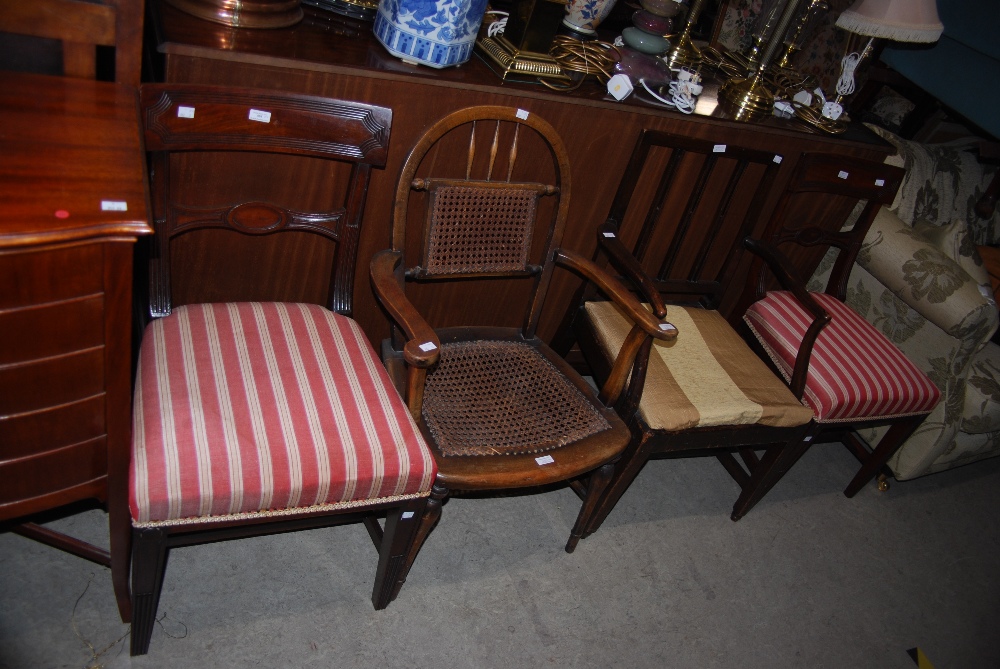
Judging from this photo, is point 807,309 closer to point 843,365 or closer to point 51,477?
point 843,365

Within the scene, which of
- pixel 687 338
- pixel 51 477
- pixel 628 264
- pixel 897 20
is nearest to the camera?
pixel 51 477

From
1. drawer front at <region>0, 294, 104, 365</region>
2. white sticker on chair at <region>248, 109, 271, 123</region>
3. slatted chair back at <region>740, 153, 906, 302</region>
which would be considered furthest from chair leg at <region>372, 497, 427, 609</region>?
slatted chair back at <region>740, 153, 906, 302</region>

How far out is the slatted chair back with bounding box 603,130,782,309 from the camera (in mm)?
1945

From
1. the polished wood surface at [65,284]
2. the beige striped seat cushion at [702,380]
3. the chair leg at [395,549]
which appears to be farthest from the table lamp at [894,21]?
the polished wood surface at [65,284]

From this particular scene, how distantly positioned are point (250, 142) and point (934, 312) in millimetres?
2090

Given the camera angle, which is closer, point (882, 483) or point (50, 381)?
point (50, 381)

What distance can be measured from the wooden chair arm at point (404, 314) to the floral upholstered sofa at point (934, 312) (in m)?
1.72

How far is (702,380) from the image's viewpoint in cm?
189

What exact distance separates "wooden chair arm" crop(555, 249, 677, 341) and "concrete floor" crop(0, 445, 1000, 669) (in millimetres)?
724

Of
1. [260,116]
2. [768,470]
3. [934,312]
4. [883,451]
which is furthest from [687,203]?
[260,116]

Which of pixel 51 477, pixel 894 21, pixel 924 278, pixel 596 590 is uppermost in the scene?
pixel 894 21

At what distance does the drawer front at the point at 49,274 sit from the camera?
98 cm

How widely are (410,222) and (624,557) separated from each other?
108 centimetres

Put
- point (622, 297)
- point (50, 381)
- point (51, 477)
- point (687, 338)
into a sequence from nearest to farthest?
1. point (50, 381)
2. point (51, 477)
3. point (622, 297)
4. point (687, 338)
